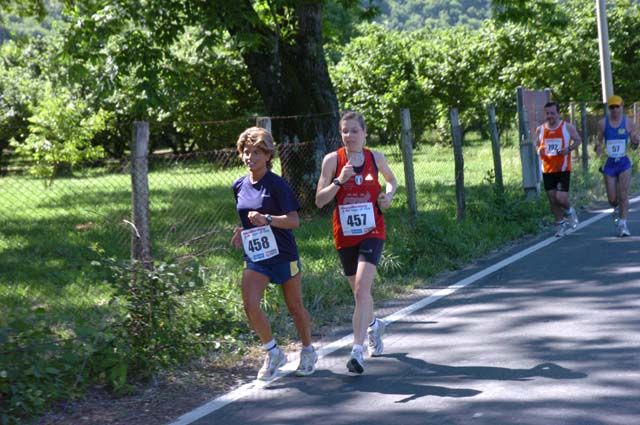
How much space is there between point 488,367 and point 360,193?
1.57 m

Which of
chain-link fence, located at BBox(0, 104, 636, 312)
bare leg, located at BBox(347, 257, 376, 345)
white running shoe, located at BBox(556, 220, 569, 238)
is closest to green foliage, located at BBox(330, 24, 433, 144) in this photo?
chain-link fence, located at BBox(0, 104, 636, 312)

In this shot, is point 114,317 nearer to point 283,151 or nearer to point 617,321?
point 617,321

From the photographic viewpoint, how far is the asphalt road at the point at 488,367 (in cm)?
546

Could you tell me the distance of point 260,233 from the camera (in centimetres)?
642

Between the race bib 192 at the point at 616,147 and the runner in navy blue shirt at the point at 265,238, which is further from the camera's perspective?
the race bib 192 at the point at 616,147

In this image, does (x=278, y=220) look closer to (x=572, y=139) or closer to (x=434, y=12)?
(x=572, y=139)

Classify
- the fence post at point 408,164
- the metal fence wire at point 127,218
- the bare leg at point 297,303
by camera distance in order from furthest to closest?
the fence post at point 408,164 → the metal fence wire at point 127,218 → the bare leg at point 297,303

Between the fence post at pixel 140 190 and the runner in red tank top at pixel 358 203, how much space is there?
153 centimetres

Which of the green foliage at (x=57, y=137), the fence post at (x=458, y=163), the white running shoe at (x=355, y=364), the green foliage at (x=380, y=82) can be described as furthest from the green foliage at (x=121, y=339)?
the green foliage at (x=380, y=82)

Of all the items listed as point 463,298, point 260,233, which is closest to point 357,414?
point 260,233

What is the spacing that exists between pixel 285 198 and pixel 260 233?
0.99ft

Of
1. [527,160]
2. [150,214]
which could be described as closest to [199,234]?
[150,214]

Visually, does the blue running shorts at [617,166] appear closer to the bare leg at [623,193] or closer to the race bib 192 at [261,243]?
the bare leg at [623,193]

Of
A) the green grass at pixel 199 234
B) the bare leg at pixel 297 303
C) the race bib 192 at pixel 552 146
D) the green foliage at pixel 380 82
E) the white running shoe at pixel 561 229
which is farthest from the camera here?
the green foliage at pixel 380 82
